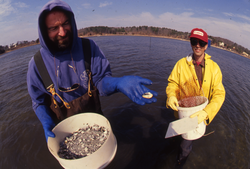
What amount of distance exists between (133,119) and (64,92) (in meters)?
3.55

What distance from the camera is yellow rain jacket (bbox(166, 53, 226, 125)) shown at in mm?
2246

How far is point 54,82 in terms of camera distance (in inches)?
68.3

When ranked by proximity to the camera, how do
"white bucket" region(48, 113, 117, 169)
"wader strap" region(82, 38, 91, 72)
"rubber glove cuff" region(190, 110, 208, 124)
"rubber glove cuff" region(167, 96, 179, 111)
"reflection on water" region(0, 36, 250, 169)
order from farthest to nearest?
1. "reflection on water" region(0, 36, 250, 169)
2. "rubber glove cuff" region(167, 96, 179, 111)
3. "rubber glove cuff" region(190, 110, 208, 124)
4. "wader strap" region(82, 38, 91, 72)
5. "white bucket" region(48, 113, 117, 169)

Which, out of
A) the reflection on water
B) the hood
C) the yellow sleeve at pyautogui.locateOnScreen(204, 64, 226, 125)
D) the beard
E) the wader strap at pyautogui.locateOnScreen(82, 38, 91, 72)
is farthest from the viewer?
the reflection on water

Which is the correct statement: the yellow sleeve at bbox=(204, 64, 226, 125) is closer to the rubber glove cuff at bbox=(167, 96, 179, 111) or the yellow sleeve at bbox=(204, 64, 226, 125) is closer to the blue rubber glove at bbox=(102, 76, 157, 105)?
the rubber glove cuff at bbox=(167, 96, 179, 111)

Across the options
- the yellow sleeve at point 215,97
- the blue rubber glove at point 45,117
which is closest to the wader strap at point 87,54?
the blue rubber glove at point 45,117

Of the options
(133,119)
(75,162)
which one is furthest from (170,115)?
(75,162)

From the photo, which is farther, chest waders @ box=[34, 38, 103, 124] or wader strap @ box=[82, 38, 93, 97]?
wader strap @ box=[82, 38, 93, 97]

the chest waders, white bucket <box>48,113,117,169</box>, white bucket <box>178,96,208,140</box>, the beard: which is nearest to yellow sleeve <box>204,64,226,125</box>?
white bucket <box>178,96,208,140</box>

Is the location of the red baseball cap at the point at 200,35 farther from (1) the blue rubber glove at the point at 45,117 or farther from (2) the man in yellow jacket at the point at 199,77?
(1) the blue rubber glove at the point at 45,117

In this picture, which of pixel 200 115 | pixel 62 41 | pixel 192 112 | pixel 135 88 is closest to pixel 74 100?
pixel 62 41

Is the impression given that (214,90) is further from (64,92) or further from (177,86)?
(64,92)

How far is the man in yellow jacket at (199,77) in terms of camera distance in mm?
2348

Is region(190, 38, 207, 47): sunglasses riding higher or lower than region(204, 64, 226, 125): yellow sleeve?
higher
